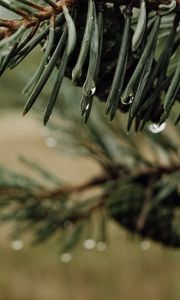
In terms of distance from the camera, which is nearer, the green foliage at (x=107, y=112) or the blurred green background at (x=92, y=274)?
the green foliage at (x=107, y=112)

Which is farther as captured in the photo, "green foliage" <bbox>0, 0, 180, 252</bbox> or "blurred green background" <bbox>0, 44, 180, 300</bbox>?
"blurred green background" <bbox>0, 44, 180, 300</bbox>

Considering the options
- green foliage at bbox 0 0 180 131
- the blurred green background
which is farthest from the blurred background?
green foliage at bbox 0 0 180 131

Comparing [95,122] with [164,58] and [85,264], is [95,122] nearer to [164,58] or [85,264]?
[164,58]

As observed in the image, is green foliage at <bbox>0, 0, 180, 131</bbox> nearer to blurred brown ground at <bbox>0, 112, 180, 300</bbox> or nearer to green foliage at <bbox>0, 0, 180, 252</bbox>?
green foliage at <bbox>0, 0, 180, 252</bbox>

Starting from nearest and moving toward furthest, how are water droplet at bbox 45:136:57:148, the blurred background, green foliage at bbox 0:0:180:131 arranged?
green foliage at bbox 0:0:180:131 < water droplet at bbox 45:136:57:148 < the blurred background

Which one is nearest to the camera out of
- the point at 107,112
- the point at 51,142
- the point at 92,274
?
the point at 107,112

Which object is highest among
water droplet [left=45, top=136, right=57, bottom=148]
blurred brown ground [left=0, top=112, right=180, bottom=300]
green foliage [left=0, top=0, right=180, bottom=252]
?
green foliage [left=0, top=0, right=180, bottom=252]

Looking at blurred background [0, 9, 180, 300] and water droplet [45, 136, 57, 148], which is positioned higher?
water droplet [45, 136, 57, 148]

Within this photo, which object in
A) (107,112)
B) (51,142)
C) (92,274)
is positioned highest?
(107,112)

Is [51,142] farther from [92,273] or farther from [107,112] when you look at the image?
[92,273]

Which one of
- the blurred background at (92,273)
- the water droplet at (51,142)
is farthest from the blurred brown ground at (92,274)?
the water droplet at (51,142)

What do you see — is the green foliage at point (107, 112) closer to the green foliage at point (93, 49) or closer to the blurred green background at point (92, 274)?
the green foliage at point (93, 49)

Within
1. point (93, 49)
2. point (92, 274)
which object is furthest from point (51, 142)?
point (92, 274)
